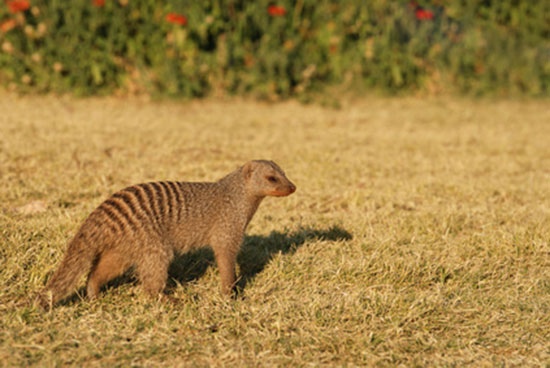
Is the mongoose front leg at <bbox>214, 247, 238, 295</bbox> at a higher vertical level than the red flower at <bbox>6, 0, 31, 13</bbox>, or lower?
lower

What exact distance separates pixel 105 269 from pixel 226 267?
68cm

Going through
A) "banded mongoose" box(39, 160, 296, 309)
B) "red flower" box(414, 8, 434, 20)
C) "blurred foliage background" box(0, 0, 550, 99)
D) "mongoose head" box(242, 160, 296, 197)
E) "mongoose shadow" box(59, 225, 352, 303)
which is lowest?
"mongoose shadow" box(59, 225, 352, 303)

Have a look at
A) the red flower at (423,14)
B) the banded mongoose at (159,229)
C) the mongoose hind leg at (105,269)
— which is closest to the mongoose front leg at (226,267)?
the banded mongoose at (159,229)

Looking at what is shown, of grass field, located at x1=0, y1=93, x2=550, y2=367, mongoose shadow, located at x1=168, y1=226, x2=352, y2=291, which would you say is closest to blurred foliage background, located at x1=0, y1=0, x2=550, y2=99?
grass field, located at x1=0, y1=93, x2=550, y2=367

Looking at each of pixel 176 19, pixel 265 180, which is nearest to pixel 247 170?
pixel 265 180

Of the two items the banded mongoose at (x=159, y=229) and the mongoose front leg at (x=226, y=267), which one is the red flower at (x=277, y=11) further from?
the mongoose front leg at (x=226, y=267)

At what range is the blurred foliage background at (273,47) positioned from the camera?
8.88m

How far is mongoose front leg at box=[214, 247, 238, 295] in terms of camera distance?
3.34 metres

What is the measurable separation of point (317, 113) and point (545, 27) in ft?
15.1

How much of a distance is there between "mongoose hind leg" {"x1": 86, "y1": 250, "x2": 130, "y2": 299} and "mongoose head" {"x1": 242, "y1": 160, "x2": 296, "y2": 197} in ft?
2.92

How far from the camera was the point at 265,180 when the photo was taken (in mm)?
3527

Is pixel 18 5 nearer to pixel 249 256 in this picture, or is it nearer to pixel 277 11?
pixel 277 11

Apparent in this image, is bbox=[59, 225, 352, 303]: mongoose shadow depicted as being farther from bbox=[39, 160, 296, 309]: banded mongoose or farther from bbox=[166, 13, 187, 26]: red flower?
bbox=[166, 13, 187, 26]: red flower

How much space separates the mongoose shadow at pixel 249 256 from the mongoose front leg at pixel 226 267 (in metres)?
0.07
